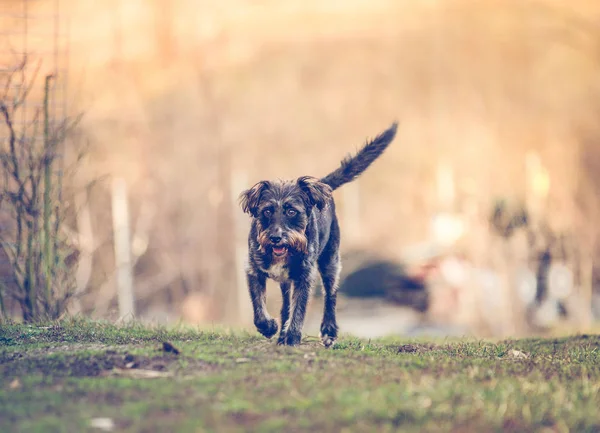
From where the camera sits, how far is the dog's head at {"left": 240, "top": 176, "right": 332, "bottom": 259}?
9.05 m

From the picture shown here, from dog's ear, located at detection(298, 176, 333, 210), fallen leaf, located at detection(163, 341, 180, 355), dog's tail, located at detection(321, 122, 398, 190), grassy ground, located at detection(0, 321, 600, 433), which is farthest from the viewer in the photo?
dog's tail, located at detection(321, 122, 398, 190)

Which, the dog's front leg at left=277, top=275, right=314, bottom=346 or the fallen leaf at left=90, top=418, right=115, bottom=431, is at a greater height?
the dog's front leg at left=277, top=275, right=314, bottom=346

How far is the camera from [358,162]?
10.7 metres

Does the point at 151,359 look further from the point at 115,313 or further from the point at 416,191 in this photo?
the point at 416,191

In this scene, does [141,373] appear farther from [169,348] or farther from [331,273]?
[331,273]

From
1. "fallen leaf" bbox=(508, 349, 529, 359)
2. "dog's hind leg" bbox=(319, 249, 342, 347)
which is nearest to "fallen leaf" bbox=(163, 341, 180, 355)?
"dog's hind leg" bbox=(319, 249, 342, 347)

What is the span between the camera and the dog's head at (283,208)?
9.05m

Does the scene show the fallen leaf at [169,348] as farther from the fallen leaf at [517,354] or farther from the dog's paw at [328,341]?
the fallen leaf at [517,354]

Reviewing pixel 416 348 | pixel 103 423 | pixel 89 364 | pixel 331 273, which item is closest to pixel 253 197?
pixel 331 273

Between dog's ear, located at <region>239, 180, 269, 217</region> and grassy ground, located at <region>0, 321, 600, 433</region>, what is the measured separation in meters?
1.46

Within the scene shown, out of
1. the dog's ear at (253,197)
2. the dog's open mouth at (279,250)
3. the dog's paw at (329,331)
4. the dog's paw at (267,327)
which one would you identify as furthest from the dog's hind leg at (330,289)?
the dog's ear at (253,197)

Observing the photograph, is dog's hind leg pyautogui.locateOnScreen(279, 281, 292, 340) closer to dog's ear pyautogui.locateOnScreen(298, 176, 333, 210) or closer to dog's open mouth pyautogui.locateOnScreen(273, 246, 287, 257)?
dog's open mouth pyautogui.locateOnScreen(273, 246, 287, 257)

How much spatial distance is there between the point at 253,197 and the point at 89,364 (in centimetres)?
281

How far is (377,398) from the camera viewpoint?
6.10 metres
